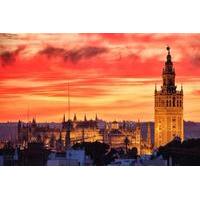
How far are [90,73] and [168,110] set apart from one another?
2.67 feet

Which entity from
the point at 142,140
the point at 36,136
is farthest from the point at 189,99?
the point at 36,136

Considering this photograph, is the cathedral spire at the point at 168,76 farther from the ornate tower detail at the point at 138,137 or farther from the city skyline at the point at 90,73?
the ornate tower detail at the point at 138,137

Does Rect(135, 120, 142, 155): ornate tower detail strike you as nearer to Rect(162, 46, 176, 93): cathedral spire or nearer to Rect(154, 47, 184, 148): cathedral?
Rect(154, 47, 184, 148): cathedral

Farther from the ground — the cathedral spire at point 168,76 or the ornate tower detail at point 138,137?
the cathedral spire at point 168,76

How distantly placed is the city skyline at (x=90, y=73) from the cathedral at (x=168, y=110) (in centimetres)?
6

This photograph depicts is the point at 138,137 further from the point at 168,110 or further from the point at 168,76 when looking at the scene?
the point at 168,76

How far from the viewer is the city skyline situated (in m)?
9.32

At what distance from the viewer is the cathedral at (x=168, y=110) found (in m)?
9.34

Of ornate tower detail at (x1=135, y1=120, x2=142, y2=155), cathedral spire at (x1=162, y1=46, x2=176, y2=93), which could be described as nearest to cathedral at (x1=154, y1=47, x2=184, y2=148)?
cathedral spire at (x1=162, y1=46, x2=176, y2=93)

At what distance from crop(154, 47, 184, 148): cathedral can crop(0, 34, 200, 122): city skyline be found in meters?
0.06

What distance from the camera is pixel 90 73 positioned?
9.36m

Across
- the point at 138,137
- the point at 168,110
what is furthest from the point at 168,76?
the point at 138,137

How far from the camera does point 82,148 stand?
942cm

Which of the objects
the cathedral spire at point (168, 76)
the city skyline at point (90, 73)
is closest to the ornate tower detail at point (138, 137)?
the city skyline at point (90, 73)
